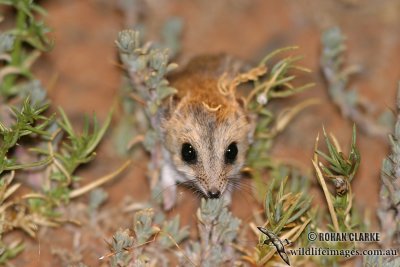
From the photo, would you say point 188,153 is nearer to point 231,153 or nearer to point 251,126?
point 231,153

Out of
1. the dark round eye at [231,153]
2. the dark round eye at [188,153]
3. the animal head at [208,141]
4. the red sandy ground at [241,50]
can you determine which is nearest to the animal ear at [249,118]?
the animal head at [208,141]

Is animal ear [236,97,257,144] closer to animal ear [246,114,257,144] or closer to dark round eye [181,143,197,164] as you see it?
animal ear [246,114,257,144]

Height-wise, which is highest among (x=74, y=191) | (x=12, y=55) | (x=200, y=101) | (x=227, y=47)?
(x=227, y=47)

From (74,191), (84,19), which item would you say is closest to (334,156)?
(74,191)

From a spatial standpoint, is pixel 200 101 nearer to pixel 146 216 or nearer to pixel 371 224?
pixel 146 216

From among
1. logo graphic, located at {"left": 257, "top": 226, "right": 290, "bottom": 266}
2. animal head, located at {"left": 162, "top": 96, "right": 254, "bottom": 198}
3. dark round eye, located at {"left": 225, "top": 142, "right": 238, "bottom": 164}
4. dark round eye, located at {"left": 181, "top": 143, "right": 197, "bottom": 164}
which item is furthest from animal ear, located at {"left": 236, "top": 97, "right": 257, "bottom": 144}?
logo graphic, located at {"left": 257, "top": 226, "right": 290, "bottom": 266}

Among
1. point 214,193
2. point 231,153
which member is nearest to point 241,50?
point 231,153

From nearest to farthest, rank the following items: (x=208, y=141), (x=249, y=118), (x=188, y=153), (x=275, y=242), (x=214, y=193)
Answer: (x=275, y=242), (x=214, y=193), (x=208, y=141), (x=188, y=153), (x=249, y=118)
